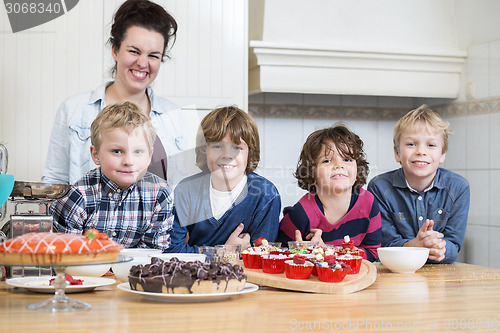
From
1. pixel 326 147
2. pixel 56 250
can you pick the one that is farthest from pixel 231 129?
pixel 56 250

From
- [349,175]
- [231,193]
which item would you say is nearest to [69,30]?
[231,193]

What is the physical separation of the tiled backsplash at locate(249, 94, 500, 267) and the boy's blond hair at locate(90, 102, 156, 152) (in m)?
1.65

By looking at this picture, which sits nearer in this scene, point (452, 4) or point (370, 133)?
point (452, 4)

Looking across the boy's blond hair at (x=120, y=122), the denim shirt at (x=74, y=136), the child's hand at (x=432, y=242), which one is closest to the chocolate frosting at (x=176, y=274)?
the boy's blond hair at (x=120, y=122)

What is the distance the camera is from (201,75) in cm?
291

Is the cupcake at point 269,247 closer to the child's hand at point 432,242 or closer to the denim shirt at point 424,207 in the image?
the child's hand at point 432,242

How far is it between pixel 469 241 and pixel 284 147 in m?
1.13

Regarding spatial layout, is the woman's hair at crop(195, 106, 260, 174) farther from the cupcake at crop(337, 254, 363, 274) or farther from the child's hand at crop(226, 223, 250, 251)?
the cupcake at crop(337, 254, 363, 274)

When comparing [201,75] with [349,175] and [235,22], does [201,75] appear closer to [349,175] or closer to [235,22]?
[235,22]

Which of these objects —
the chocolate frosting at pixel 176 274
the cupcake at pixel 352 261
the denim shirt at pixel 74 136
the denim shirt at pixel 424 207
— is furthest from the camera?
the denim shirt at pixel 74 136

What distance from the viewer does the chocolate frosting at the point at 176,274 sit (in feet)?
3.58

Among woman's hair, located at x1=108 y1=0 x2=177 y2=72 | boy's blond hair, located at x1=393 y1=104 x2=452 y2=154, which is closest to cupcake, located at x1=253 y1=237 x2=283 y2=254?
boy's blond hair, located at x1=393 y1=104 x2=452 y2=154

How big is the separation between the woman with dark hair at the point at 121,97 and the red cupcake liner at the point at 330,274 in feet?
4.00

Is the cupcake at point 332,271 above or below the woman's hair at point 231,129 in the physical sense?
below
